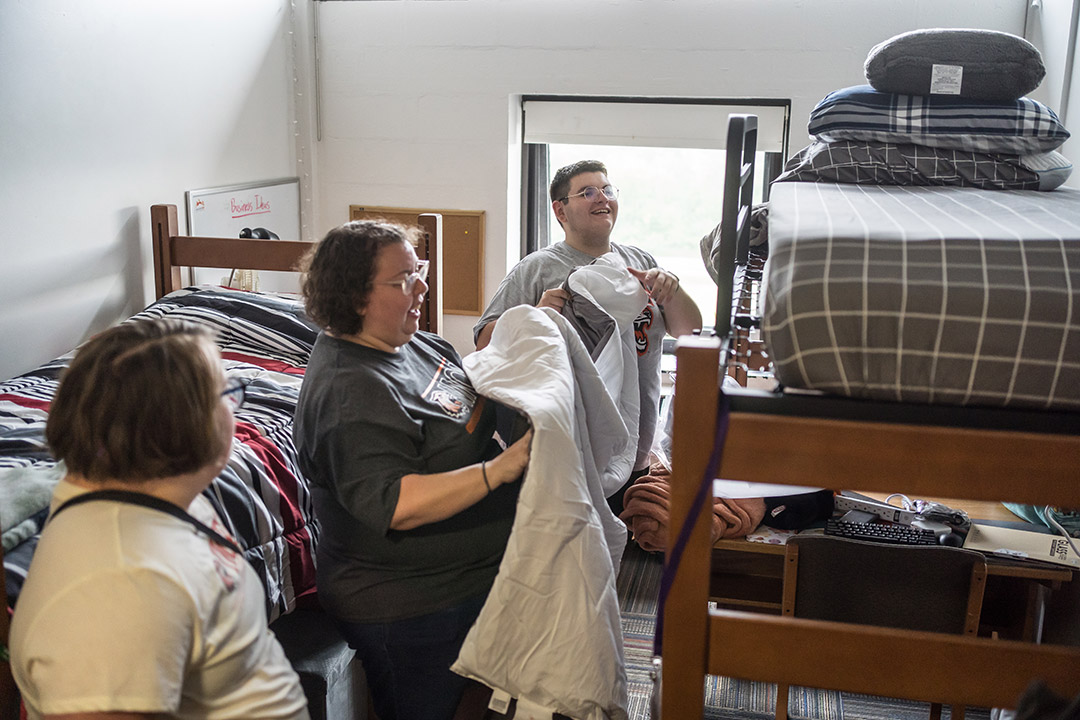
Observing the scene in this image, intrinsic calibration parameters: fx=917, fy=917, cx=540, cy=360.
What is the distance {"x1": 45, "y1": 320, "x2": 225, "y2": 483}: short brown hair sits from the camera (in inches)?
42.1

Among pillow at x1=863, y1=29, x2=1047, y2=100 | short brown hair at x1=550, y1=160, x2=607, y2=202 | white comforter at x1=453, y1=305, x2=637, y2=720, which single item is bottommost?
white comforter at x1=453, y1=305, x2=637, y2=720

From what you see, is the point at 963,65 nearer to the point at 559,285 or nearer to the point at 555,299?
the point at 555,299

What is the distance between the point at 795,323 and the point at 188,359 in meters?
0.77

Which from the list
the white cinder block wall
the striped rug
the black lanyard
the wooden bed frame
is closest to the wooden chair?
the striped rug

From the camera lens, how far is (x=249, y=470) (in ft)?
7.07

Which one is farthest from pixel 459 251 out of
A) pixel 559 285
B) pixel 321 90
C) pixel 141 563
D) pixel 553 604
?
pixel 141 563

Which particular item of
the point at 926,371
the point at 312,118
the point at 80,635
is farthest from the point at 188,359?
the point at 312,118

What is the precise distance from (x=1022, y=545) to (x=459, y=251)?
8.25ft

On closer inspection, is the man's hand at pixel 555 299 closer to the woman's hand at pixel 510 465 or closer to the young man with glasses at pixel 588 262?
the young man with glasses at pixel 588 262

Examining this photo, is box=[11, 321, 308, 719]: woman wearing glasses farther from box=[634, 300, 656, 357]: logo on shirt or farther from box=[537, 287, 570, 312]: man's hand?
box=[634, 300, 656, 357]: logo on shirt

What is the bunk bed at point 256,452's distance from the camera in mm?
1851

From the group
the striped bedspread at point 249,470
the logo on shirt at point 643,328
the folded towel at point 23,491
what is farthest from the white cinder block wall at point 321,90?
the logo on shirt at point 643,328

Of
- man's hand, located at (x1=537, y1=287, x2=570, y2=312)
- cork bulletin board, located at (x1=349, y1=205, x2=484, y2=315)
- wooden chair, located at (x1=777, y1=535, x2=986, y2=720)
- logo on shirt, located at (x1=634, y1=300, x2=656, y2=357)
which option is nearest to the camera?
wooden chair, located at (x1=777, y1=535, x2=986, y2=720)

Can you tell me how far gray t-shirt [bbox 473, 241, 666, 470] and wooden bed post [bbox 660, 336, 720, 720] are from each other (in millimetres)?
1345
